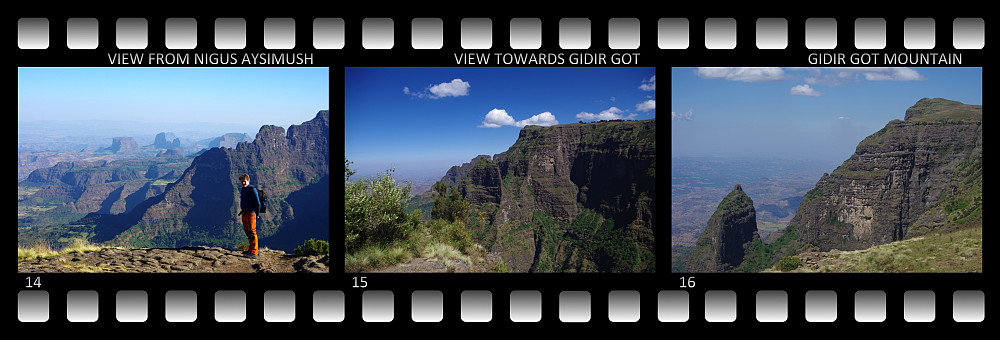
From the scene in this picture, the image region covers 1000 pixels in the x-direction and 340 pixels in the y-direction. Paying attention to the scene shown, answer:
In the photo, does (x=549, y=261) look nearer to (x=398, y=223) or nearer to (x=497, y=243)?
(x=497, y=243)

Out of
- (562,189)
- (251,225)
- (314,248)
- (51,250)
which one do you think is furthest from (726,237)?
(51,250)

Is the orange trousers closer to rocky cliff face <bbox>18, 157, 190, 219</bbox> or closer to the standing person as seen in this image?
the standing person

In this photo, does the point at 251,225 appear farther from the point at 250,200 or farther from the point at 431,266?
the point at 431,266

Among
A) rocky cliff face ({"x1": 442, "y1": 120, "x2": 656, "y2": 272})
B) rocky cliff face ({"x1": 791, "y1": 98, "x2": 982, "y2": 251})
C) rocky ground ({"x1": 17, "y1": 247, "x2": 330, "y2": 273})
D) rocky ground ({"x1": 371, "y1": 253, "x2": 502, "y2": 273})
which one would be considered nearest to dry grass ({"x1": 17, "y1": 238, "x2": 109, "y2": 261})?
rocky ground ({"x1": 17, "y1": 247, "x2": 330, "y2": 273})

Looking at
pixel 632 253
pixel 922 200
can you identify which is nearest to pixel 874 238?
pixel 922 200

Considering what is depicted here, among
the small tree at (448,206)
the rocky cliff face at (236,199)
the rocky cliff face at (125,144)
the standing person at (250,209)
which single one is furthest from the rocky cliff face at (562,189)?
the standing person at (250,209)
